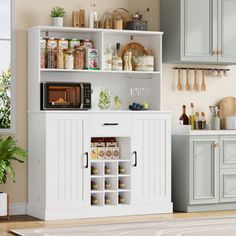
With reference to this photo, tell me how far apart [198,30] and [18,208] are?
2.75 meters

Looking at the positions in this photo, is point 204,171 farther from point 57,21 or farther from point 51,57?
point 57,21

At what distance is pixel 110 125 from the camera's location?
24.6ft

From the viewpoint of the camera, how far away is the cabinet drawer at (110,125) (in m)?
7.39

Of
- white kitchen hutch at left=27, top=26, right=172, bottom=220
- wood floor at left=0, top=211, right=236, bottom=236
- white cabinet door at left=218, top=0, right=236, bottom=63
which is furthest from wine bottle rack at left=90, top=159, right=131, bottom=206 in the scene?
white cabinet door at left=218, top=0, right=236, bottom=63

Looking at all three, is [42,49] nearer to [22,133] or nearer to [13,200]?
[22,133]

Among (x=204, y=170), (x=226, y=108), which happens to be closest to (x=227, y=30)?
(x=226, y=108)

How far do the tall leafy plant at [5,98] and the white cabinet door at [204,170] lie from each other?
200 centimetres

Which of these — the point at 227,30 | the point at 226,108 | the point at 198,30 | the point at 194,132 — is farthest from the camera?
the point at 226,108

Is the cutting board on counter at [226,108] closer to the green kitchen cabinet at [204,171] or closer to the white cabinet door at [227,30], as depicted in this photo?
the green kitchen cabinet at [204,171]

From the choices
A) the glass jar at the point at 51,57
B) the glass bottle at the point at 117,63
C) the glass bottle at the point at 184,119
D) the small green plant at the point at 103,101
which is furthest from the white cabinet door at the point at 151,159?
the glass jar at the point at 51,57

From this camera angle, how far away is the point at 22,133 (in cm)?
761

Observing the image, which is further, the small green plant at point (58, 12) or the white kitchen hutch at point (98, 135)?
the small green plant at point (58, 12)

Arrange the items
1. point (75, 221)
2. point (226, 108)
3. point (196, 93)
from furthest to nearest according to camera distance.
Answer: point (226, 108) < point (196, 93) < point (75, 221)

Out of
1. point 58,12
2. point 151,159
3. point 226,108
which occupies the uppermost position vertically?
point 58,12
